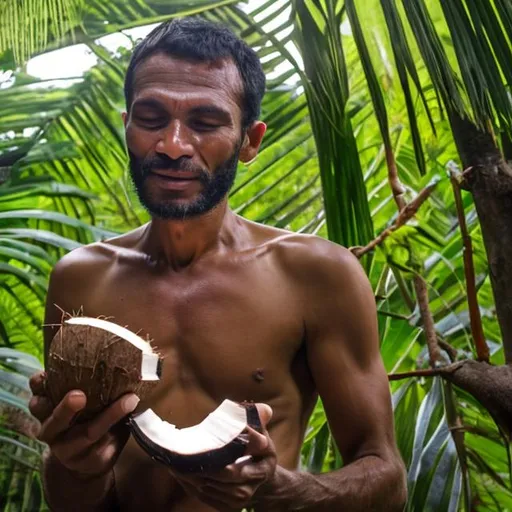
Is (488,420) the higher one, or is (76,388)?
(76,388)

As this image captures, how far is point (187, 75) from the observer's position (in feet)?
4.26

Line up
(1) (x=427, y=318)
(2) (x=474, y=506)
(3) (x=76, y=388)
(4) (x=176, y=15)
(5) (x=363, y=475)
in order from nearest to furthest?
(3) (x=76, y=388) → (5) (x=363, y=475) → (1) (x=427, y=318) → (2) (x=474, y=506) → (4) (x=176, y=15)

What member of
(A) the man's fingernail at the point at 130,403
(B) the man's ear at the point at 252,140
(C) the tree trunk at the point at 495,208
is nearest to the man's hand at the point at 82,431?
(A) the man's fingernail at the point at 130,403

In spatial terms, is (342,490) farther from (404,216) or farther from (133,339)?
(404,216)

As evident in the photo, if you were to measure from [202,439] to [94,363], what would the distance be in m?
0.13

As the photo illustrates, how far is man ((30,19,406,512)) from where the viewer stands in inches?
49.6

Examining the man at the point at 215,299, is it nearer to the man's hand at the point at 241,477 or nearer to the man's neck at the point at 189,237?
the man's neck at the point at 189,237

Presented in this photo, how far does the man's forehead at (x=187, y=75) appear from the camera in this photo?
1.29m

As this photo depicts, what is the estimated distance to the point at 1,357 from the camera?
77.2 inches

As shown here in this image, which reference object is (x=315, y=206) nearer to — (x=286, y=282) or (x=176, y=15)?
(x=176, y=15)

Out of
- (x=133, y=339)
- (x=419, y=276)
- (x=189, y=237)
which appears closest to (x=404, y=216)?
(x=419, y=276)

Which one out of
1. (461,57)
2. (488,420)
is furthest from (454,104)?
(488,420)

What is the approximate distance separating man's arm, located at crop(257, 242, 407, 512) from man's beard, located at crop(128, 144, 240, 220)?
0.18 meters

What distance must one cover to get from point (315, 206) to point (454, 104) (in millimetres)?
681
